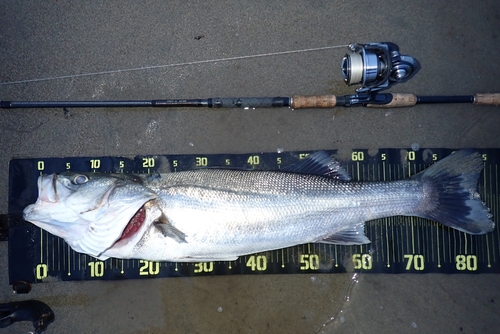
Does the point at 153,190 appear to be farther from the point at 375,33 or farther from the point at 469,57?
the point at 469,57

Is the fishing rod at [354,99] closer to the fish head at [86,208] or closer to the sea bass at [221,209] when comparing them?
the sea bass at [221,209]

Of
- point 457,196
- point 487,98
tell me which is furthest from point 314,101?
point 487,98

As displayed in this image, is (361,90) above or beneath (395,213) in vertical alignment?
above

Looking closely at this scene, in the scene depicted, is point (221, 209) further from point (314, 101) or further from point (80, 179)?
point (314, 101)

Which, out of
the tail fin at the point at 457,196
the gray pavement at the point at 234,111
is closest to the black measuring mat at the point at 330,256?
the gray pavement at the point at 234,111

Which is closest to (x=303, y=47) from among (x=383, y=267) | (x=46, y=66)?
(x=383, y=267)

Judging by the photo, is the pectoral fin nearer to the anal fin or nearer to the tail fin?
the anal fin
